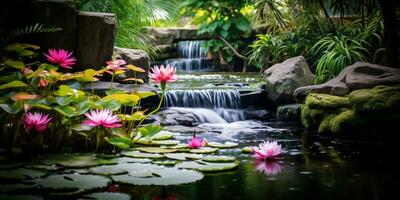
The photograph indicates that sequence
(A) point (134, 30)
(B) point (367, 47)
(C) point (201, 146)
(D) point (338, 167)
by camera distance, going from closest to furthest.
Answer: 1. (D) point (338, 167)
2. (C) point (201, 146)
3. (B) point (367, 47)
4. (A) point (134, 30)

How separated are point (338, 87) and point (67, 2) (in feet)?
10.7

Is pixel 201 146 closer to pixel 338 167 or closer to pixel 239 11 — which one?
pixel 338 167

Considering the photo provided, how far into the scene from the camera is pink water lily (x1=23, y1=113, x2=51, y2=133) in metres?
2.97

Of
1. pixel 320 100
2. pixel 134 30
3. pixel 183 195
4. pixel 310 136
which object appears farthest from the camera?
pixel 134 30

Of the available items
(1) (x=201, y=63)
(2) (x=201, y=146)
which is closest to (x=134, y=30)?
(1) (x=201, y=63)

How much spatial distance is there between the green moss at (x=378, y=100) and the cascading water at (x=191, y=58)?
6.97m

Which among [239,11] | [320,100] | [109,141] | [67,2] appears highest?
[239,11]

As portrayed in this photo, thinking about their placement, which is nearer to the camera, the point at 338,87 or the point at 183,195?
the point at 183,195

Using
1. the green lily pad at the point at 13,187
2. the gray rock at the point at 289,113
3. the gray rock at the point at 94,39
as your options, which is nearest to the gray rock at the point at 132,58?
the gray rock at the point at 94,39

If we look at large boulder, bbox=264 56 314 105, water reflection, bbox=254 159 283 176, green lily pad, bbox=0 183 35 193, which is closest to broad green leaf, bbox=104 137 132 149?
green lily pad, bbox=0 183 35 193

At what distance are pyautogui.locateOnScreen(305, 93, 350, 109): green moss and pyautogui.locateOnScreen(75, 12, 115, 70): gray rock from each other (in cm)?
257

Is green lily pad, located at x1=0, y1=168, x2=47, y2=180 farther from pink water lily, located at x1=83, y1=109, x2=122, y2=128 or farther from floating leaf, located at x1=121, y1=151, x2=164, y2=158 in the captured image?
floating leaf, located at x1=121, y1=151, x2=164, y2=158

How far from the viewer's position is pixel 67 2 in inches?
200

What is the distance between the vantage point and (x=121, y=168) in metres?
2.86
